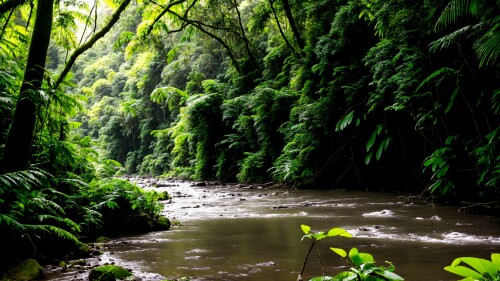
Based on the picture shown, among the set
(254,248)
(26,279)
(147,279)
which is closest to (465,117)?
(254,248)

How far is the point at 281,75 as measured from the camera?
15570mm

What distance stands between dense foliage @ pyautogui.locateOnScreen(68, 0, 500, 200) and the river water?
143 centimetres

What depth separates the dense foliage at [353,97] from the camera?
263 inches

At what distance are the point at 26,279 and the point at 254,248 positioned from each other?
2.22m

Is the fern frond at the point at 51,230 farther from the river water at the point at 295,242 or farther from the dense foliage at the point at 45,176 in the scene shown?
the river water at the point at 295,242

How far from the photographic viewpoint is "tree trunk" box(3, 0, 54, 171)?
4340 millimetres

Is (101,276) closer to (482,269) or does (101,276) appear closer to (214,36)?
(482,269)

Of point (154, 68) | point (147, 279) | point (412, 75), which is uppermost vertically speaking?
point (154, 68)

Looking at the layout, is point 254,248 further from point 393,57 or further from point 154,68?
point 154,68

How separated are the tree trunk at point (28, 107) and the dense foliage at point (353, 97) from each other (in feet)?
13.6

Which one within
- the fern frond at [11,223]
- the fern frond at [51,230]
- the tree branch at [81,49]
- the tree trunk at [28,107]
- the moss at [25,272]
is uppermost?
the tree branch at [81,49]

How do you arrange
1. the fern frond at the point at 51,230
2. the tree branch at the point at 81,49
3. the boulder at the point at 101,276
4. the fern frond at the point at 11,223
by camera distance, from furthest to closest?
the tree branch at the point at 81,49, the fern frond at the point at 51,230, the fern frond at the point at 11,223, the boulder at the point at 101,276

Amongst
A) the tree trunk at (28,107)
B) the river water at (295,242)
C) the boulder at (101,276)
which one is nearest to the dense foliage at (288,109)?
the tree trunk at (28,107)

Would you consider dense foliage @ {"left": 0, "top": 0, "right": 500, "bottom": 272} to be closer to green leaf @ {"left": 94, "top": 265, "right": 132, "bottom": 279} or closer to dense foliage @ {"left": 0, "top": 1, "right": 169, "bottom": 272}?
dense foliage @ {"left": 0, "top": 1, "right": 169, "bottom": 272}
